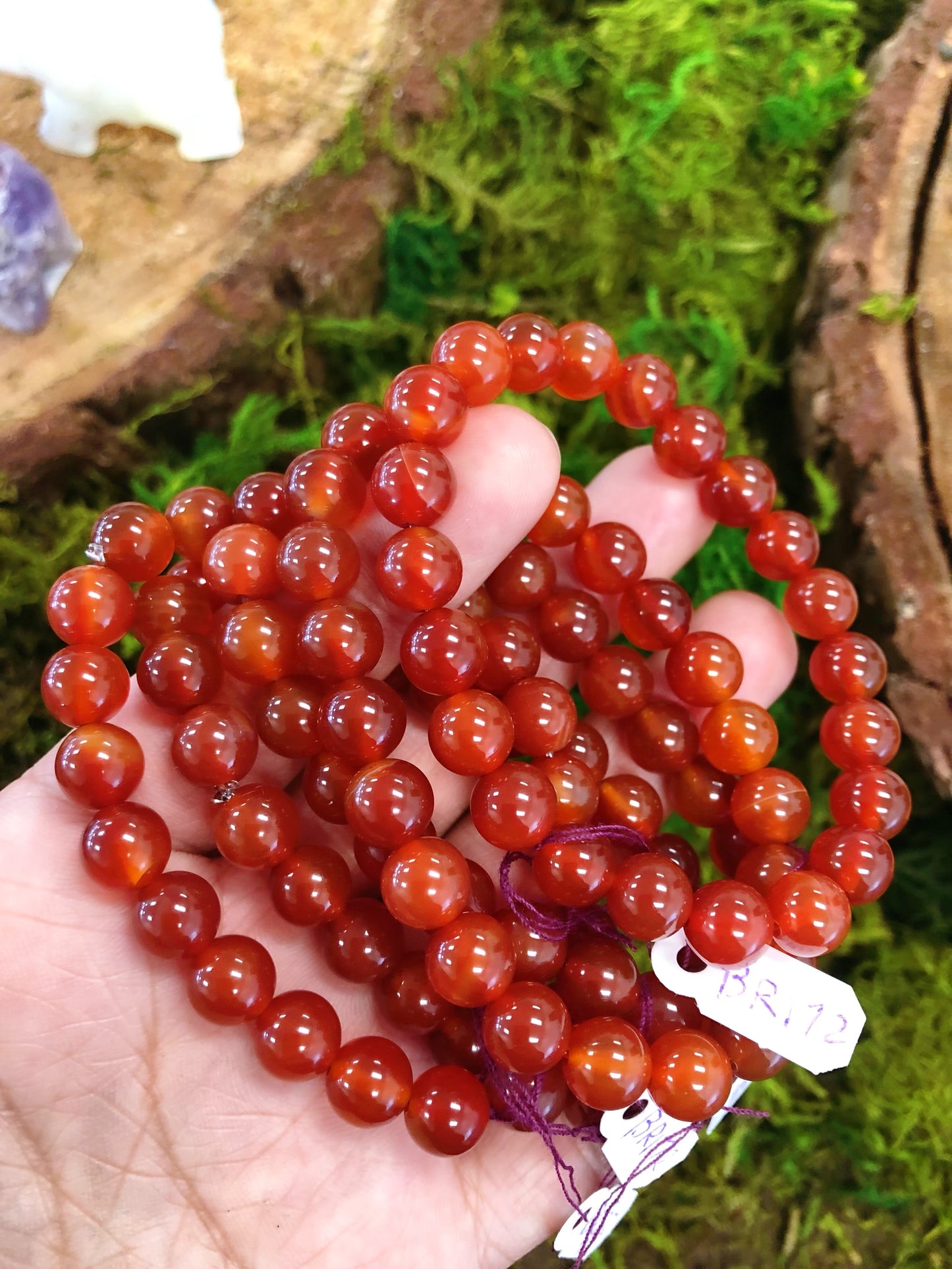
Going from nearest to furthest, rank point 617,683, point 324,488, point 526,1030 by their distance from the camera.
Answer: point 526,1030
point 324,488
point 617,683

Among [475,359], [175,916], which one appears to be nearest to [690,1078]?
[175,916]

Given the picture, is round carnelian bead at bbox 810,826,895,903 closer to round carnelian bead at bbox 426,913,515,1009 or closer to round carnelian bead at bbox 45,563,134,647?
round carnelian bead at bbox 426,913,515,1009

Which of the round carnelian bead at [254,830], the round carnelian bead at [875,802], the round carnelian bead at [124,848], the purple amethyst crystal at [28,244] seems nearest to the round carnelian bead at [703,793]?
the round carnelian bead at [875,802]

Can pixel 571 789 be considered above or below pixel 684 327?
below

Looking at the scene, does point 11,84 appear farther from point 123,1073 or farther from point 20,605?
point 123,1073

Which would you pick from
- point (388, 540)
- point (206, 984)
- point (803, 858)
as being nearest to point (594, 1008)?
point (803, 858)

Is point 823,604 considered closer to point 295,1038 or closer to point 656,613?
point 656,613
